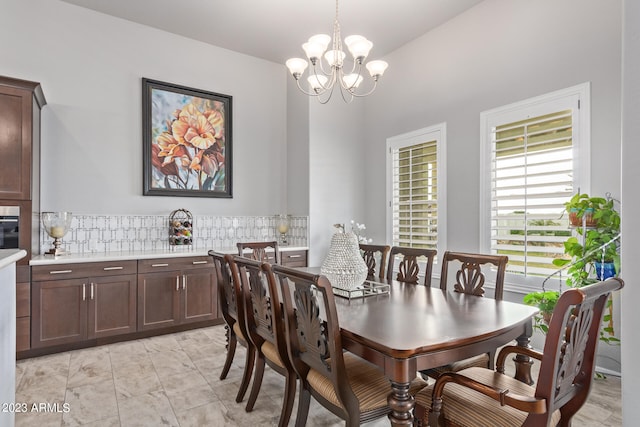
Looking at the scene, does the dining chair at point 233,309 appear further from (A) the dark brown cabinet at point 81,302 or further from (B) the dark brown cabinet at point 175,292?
(A) the dark brown cabinet at point 81,302

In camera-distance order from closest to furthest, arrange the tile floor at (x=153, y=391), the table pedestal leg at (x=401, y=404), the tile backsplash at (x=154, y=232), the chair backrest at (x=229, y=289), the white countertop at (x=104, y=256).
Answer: the table pedestal leg at (x=401, y=404), the tile floor at (x=153, y=391), the chair backrest at (x=229, y=289), the white countertop at (x=104, y=256), the tile backsplash at (x=154, y=232)

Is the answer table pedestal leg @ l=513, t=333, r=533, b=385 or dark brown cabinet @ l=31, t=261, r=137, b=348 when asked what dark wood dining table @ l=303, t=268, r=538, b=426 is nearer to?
table pedestal leg @ l=513, t=333, r=533, b=385

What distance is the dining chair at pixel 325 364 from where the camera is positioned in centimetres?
156

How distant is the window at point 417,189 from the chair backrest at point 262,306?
2640 millimetres

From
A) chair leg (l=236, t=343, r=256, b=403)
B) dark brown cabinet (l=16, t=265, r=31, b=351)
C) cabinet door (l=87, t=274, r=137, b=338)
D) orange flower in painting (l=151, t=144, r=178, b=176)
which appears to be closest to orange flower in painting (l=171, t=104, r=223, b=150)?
orange flower in painting (l=151, t=144, r=178, b=176)

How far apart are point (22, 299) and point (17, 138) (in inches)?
56.0

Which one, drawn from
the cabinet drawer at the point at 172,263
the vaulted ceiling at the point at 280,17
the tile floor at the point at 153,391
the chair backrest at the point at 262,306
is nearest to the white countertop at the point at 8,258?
the chair backrest at the point at 262,306

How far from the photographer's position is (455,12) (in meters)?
3.97

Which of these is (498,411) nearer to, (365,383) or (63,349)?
(365,383)

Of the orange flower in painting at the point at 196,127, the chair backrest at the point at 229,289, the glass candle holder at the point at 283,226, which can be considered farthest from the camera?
the glass candle holder at the point at 283,226

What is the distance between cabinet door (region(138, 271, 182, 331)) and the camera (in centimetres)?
374

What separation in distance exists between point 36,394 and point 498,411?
3.02m

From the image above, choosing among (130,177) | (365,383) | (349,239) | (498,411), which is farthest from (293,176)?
(498,411)

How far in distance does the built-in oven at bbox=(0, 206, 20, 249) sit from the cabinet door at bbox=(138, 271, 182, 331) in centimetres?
108
